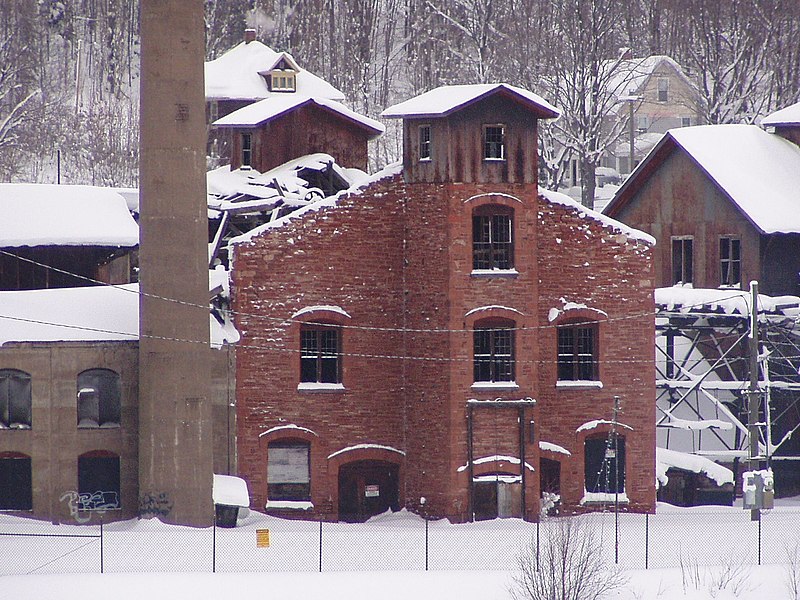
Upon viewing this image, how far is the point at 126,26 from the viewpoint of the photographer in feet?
324

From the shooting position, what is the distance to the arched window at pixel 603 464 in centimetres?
4362

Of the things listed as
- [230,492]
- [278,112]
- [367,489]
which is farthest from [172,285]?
[278,112]

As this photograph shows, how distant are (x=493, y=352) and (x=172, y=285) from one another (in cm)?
881

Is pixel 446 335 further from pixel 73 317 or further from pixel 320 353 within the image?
pixel 73 317

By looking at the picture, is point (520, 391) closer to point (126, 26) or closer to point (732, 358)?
point (732, 358)

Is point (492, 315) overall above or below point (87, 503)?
above

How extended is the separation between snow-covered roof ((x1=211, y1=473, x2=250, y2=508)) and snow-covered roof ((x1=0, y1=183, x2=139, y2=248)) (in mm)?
9382

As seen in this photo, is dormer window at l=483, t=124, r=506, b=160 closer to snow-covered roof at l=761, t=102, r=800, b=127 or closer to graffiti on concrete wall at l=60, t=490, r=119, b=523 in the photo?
graffiti on concrete wall at l=60, t=490, r=119, b=523

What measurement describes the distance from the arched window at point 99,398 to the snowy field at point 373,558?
290 cm

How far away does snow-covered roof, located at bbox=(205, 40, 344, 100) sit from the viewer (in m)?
72.9

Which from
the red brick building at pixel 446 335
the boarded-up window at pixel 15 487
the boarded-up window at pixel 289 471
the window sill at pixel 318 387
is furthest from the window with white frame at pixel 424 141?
the boarded-up window at pixel 15 487

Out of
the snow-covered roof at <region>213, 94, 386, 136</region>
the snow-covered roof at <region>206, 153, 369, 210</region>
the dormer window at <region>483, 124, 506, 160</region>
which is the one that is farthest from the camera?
the snow-covered roof at <region>213, 94, 386, 136</region>

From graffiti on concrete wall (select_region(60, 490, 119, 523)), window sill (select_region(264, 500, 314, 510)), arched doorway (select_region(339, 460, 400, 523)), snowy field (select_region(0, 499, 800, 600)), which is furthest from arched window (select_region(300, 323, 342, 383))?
graffiti on concrete wall (select_region(60, 490, 119, 523))

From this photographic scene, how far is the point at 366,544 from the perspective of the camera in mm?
38000
